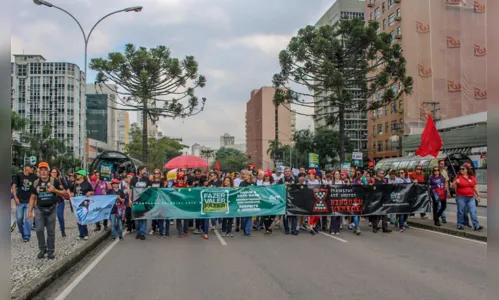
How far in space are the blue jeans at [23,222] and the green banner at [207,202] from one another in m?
2.56

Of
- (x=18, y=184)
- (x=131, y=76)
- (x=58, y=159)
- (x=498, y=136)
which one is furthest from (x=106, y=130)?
(x=498, y=136)

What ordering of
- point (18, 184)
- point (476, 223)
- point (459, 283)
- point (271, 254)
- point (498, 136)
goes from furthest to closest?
1. point (476, 223)
2. point (18, 184)
3. point (271, 254)
4. point (459, 283)
5. point (498, 136)

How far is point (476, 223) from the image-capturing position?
10812mm

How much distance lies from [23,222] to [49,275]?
464 cm

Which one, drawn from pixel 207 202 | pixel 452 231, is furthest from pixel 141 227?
pixel 452 231

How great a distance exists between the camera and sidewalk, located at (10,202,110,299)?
5.90 m

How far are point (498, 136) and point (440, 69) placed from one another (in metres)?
30.7

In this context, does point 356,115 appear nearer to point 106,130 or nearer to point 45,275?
point 106,130

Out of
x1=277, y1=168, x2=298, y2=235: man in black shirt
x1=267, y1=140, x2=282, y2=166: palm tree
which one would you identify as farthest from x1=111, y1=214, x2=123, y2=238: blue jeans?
x1=267, y1=140, x2=282, y2=166: palm tree

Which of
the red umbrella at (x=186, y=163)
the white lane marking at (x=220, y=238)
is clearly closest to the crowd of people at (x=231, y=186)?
the white lane marking at (x=220, y=238)

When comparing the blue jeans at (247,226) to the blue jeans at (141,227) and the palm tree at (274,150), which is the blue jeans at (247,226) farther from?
the palm tree at (274,150)

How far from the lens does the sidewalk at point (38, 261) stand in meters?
5.90

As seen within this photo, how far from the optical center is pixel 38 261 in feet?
25.0

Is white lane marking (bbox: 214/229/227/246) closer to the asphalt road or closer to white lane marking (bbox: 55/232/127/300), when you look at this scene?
the asphalt road
